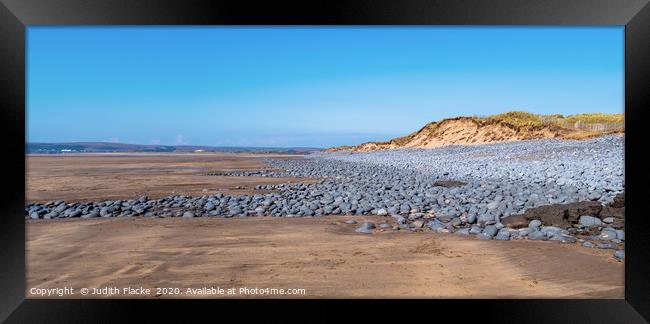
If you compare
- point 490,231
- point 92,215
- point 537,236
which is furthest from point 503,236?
point 92,215

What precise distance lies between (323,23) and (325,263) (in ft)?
7.26

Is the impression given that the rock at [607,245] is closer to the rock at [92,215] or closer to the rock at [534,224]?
the rock at [534,224]

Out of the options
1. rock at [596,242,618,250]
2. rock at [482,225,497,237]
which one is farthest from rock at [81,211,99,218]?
rock at [596,242,618,250]

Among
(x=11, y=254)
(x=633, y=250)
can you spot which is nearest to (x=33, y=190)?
(x=11, y=254)

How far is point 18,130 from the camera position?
3.29 meters

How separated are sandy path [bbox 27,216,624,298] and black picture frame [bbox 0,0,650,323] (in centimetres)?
28

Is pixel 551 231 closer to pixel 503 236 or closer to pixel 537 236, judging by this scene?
pixel 537 236

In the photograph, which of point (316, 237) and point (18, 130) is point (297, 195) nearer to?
point (316, 237)

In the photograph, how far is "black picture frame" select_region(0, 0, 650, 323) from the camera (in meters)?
3.18

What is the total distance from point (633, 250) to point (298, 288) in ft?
8.44

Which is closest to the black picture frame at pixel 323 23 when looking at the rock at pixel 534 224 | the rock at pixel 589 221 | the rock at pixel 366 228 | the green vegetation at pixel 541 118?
the rock at pixel 534 224

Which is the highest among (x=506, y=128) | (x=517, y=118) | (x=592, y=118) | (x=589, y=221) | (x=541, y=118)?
(x=517, y=118)

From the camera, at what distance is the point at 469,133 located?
42219mm

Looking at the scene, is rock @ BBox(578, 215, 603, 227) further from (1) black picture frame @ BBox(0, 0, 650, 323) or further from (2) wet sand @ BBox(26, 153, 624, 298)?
(1) black picture frame @ BBox(0, 0, 650, 323)
